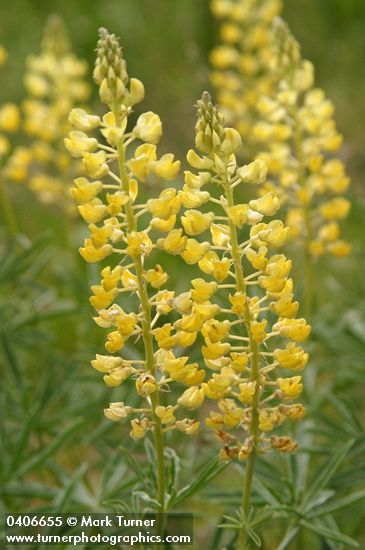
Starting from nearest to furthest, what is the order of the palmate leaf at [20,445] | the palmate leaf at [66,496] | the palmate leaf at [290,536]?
the palmate leaf at [290,536] < the palmate leaf at [66,496] < the palmate leaf at [20,445]

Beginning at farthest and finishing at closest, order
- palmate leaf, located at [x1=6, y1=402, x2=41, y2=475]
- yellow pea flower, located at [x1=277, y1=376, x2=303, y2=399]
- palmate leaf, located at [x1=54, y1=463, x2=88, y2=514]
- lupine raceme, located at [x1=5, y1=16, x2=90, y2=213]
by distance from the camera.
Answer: lupine raceme, located at [x1=5, y1=16, x2=90, y2=213] < palmate leaf, located at [x1=6, y1=402, x2=41, y2=475] < palmate leaf, located at [x1=54, y1=463, x2=88, y2=514] < yellow pea flower, located at [x1=277, y1=376, x2=303, y2=399]

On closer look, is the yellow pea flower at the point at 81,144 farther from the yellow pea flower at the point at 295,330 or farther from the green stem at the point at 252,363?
the yellow pea flower at the point at 295,330

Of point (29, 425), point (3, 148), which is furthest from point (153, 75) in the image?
point (29, 425)

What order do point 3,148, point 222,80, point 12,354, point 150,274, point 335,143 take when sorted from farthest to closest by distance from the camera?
point 222,80, point 3,148, point 12,354, point 335,143, point 150,274

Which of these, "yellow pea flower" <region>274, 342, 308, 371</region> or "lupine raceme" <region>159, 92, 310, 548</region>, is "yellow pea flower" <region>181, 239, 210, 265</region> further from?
"yellow pea flower" <region>274, 342, 308, 371</region>

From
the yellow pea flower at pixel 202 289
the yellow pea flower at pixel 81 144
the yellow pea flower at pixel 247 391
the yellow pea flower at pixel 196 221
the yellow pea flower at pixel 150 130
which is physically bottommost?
the yellow pea flower at pixel 247 391

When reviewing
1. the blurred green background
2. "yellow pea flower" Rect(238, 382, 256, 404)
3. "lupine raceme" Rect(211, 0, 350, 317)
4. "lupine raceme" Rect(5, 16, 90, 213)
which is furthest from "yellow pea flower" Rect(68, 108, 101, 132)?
the blurred green background

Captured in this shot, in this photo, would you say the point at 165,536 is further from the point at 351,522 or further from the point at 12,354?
the point at 12,354

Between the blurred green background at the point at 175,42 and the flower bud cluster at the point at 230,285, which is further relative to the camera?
the blurred green background at the point at 175,42

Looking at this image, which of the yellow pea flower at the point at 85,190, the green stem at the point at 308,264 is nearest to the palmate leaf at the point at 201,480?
the yellow pea flower at the point at 85,190

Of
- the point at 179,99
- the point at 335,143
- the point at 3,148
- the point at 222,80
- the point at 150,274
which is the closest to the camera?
the point at 150,274

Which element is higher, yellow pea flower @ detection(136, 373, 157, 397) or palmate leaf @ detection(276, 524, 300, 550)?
yellow pea flower @ detection(136, 373, 157, 397)
